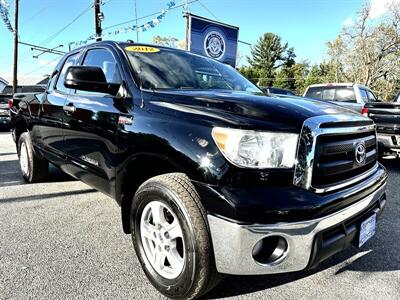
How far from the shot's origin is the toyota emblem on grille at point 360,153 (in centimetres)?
250

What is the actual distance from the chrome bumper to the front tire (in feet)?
0.29

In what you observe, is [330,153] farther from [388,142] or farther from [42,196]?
[388,142]

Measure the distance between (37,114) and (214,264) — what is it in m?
3.47

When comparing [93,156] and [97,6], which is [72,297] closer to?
[93,156]

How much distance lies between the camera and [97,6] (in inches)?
732

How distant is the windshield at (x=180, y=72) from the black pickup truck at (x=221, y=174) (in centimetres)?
2

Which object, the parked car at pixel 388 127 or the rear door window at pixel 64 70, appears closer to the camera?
the rear door window at pixel 64 70

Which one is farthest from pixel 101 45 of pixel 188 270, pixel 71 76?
Answer: pixel 188 270

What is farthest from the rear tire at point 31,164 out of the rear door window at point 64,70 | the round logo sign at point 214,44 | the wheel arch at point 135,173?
the round logo sign at point 214,44

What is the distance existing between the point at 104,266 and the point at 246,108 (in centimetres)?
168

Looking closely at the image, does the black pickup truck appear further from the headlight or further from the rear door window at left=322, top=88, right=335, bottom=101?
the rear door window at left=322, top=88, right=335, bottom=101

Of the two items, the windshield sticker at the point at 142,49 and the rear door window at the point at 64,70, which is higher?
the windshield sticker at the point at 142,49

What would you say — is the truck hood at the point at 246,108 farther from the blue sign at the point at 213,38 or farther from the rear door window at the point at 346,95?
the blue sign at the point at 213,38

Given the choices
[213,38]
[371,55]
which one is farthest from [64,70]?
[371,55]
